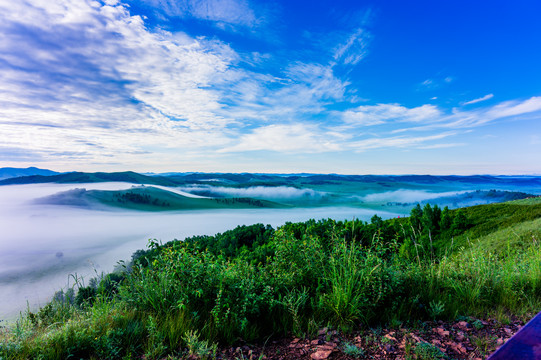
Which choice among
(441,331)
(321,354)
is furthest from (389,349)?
Result: (441,331)

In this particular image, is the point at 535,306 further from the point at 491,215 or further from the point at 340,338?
the point at 491,215

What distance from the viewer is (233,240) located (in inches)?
489

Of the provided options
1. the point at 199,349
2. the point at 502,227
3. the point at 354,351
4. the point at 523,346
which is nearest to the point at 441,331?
the point at 354,351

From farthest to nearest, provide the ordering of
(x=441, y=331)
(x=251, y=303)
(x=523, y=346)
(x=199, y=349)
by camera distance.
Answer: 1. (x=251, y=303)
2. (x=441, y=331)
3. (x=199, y=349)
4. (x=523, y=346)

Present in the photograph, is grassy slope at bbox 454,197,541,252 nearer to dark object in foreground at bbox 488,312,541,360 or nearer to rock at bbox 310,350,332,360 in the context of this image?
rock at bbox 310,350,332,360

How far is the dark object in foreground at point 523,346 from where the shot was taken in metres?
1.23

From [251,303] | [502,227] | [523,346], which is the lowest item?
[502,227]

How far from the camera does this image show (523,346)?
1.30 m

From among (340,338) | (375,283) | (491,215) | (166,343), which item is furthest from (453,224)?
(166,343)

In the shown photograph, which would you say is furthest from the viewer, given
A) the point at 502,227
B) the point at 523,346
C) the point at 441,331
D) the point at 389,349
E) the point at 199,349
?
the point at 502,227

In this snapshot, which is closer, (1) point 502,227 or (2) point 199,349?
(2) point 199,349

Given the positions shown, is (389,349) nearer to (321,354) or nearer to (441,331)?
(321,354)

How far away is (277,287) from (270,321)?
1.48ft

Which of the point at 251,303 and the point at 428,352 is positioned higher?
the point at 251,303
